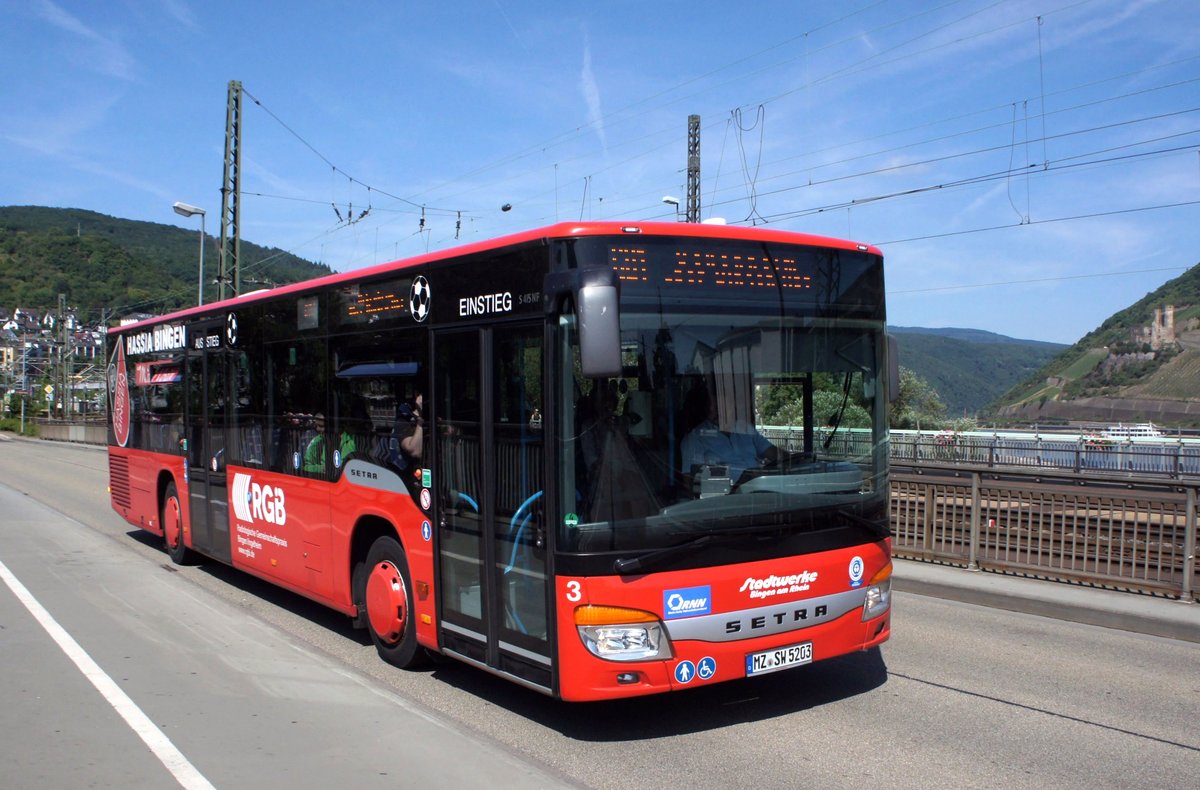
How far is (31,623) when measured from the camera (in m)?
8.81

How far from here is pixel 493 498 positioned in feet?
20.1

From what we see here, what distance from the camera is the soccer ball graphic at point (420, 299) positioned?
6.97 meters

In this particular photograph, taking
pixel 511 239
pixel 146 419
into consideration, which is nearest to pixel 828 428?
pixel 511 239

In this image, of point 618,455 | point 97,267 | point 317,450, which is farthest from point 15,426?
point 618,455

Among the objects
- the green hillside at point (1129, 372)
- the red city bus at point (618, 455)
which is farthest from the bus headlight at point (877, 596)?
the green hillside at point (1129, 372)

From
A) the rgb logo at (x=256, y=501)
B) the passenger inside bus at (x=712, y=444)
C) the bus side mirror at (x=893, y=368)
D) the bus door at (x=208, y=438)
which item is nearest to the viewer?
the passenger inside bus at (x=712, y=444)

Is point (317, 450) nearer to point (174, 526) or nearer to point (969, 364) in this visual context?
point (174, 526)

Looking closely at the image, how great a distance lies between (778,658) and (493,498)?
78.4 inches

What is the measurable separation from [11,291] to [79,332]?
1651 inches

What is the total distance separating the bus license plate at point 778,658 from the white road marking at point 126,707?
303cm

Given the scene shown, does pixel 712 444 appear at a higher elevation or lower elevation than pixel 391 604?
higher

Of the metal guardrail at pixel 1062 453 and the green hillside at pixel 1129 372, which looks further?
the green hillside at pixel 1129 372

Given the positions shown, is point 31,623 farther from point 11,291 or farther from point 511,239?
point 11,291

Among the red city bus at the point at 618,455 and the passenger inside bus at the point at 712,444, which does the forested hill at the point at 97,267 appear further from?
the passenger inside bus at the point at 712,444
